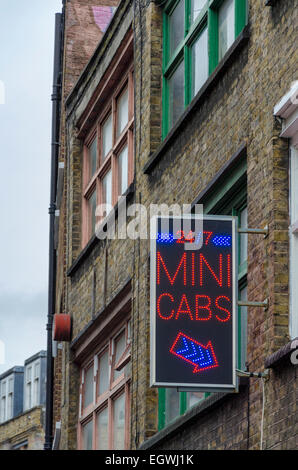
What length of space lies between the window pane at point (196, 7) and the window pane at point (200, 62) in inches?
13.3

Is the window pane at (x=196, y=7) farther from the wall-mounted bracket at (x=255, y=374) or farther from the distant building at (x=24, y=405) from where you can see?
the distant building at (x=24, y=405)

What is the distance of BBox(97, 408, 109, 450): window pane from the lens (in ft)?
66.5

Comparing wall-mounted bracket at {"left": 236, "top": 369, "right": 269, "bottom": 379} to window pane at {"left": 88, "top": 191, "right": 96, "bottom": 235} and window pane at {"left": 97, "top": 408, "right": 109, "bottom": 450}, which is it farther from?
window pane at {"left": 88, "top": 191, "right": 96, "bottom": 235}

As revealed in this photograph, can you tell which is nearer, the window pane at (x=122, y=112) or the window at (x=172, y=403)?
the window at (x=172, y=403)

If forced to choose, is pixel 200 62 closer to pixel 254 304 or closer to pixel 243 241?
pixel 243 241

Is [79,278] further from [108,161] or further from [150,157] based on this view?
[150,157]

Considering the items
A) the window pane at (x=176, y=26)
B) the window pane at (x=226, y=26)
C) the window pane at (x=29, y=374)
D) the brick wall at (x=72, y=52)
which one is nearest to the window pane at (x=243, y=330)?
the window pane at (x=226, y=26)

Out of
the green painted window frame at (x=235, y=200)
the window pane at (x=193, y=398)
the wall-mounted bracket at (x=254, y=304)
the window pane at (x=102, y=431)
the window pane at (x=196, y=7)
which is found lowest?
the window pane at (x=193, y=398)

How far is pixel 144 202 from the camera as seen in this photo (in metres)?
18.2

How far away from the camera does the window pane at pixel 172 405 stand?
54.0 ft

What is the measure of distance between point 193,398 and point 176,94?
4496 mm

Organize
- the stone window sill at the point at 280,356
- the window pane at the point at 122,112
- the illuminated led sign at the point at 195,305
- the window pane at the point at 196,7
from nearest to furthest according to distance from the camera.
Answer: the stone window sill at the point at 280,356
the illuminated led sign at the point at 195,305
the window pane at the point at 196,7
the window pane at the point at 122,112

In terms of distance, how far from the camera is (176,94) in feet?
59.2
